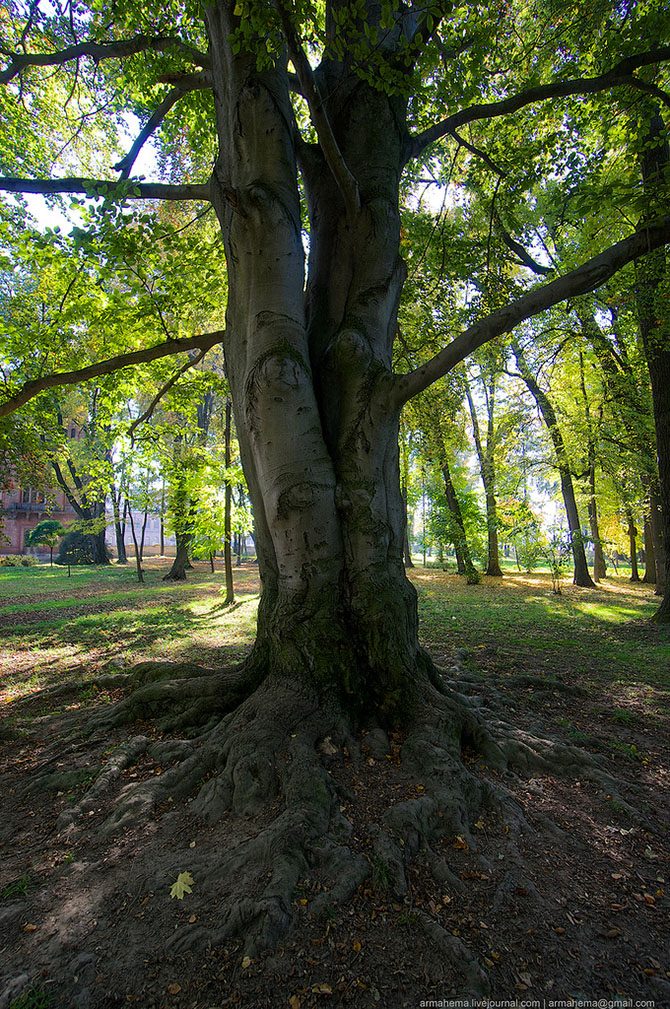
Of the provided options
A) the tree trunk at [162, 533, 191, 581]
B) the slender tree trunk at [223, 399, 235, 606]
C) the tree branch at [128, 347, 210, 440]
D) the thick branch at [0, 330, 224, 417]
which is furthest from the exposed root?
the tree trunk at [162, 533, 191, 581]

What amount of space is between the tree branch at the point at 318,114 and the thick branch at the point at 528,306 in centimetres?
145

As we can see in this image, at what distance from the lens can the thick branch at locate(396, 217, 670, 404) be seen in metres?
3.24

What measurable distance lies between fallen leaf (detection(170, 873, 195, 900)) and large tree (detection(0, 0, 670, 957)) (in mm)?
156

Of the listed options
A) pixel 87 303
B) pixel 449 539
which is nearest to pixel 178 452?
pixel 87 303

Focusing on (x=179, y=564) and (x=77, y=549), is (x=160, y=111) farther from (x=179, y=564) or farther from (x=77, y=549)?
(x=77, y=549)

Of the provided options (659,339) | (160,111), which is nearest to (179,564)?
(160,111)

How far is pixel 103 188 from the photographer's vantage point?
12.5ft

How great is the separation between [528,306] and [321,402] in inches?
66.6

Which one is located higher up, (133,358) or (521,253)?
(521,253)

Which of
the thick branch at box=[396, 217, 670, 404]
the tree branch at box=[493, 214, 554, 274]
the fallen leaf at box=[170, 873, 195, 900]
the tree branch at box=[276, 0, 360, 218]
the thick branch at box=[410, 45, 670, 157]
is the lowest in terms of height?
the fallen leaf at box=[170, 873, 195, 900]

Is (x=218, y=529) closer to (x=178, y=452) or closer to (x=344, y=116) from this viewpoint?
(x=178, y=452)

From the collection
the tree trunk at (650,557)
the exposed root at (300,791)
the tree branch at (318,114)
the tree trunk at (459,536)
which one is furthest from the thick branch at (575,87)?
the tree trunk at (650,557)

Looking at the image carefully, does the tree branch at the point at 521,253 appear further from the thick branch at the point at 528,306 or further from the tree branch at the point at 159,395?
the tree branch at the point at 159,395

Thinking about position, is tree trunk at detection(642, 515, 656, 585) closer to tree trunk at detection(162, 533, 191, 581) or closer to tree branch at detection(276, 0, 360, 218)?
tree branch at detection(276, 0, 360, 218)
